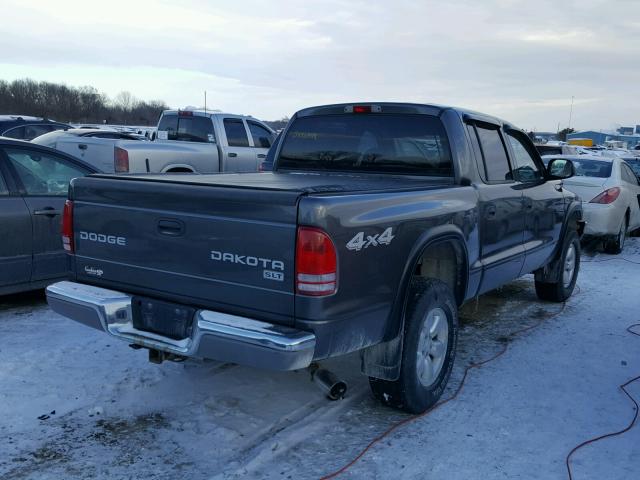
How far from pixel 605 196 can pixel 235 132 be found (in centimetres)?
660

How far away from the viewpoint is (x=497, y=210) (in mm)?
4785

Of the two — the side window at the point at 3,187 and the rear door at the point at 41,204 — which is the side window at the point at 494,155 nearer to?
the rear door at the point at 41,204

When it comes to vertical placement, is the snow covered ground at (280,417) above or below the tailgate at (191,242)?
below

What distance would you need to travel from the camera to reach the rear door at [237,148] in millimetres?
11438

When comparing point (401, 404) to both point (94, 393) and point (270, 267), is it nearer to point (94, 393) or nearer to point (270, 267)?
point (270, 267)

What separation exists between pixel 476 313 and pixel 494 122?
2052 mm

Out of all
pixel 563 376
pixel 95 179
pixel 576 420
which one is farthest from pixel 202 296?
pixel 563 376

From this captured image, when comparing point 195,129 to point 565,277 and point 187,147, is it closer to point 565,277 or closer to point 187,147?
point 187,147

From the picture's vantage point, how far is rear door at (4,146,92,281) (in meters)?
5.62

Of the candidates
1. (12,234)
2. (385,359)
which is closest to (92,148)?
(12,234)

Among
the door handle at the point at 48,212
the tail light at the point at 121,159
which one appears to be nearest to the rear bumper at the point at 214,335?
the door handle at the point at 48,212

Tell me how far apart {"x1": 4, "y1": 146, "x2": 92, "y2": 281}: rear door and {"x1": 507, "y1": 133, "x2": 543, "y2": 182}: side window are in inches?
166

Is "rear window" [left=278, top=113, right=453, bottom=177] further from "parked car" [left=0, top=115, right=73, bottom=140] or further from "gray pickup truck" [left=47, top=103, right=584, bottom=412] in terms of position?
"parked car" [left=0, top=115, right=73, bottom=140]

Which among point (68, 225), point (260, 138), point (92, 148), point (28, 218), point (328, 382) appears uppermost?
point (260, 138)
